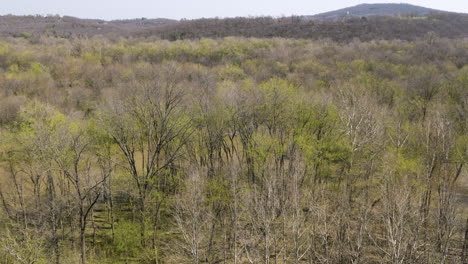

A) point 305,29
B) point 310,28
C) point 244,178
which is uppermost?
point 310,28

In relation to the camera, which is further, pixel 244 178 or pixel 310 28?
pixel 310 28

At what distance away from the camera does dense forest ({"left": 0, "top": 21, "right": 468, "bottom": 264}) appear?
771 inches

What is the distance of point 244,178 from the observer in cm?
3033

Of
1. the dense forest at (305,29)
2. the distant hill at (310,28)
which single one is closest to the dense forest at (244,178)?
the dense forest at (305,29)

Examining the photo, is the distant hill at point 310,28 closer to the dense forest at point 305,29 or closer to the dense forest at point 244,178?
the dense forest at point 305,29

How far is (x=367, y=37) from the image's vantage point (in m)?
99.2

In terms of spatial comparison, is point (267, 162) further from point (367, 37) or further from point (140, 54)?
point (367, 37)

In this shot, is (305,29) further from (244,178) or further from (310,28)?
(244,178)

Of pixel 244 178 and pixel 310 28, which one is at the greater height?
pixel 310 28

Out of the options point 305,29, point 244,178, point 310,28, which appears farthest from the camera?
point 305,29

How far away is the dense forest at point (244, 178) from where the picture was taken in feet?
64.3

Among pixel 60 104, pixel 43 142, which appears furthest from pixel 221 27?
pixel 43 142

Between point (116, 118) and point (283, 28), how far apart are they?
105412mm

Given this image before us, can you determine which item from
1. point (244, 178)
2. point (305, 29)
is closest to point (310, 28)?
point (305, 29)
